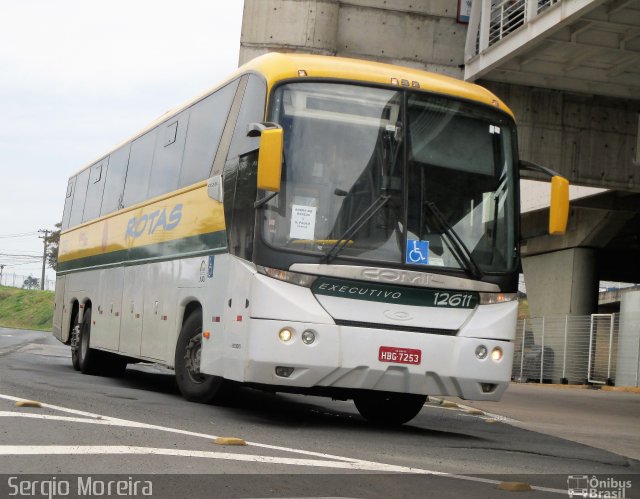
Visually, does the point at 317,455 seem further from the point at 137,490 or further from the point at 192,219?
the point at 192,219

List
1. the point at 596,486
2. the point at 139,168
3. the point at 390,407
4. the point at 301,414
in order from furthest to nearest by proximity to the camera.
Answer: the point at 139,168, the point at 301,414, the point at 390,407, the point at 596,486

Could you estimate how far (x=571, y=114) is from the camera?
26703mm

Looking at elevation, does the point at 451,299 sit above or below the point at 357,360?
above

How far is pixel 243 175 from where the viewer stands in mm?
10984

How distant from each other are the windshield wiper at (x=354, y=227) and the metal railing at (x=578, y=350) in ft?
64.2

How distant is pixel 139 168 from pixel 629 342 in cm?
1714

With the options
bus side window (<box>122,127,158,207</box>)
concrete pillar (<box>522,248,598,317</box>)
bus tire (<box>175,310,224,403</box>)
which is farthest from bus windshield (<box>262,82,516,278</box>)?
concrete pillar (<box>522,248,598,317</box>)

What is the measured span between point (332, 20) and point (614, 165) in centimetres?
759

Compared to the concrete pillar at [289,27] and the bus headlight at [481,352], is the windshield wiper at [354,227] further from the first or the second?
the concrete pillar at [289,27]

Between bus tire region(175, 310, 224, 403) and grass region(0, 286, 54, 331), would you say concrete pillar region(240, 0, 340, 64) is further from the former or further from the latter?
grass region(0, 286, 54, 331)

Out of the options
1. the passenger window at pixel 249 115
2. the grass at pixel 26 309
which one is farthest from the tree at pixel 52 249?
the passenger window at pixel 249 115

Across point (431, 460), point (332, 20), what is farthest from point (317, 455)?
point (332, 20)

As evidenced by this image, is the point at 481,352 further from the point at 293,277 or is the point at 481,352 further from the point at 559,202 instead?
the point at 293,277

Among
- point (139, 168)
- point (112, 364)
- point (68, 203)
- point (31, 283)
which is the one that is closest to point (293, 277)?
point (139, 168)
